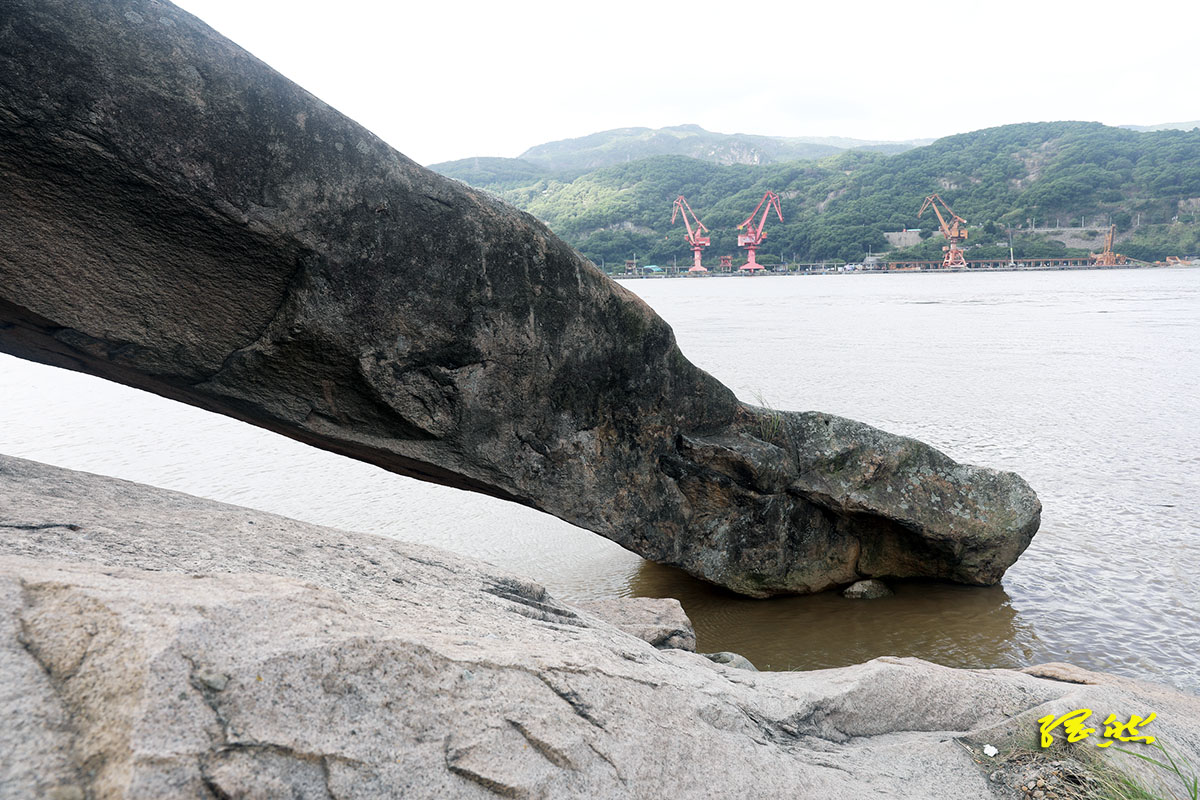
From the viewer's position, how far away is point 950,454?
12484 mm

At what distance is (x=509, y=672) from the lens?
2.85 m

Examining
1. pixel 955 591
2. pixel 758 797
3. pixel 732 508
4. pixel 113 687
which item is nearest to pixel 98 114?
pixel 113 687

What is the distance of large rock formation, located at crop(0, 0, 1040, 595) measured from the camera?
14.3ft

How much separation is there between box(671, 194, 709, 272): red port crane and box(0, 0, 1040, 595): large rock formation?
10050 cm

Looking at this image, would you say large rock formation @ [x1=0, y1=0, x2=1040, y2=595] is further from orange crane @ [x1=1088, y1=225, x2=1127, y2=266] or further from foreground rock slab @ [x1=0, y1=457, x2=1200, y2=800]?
orange crane @ [x1=1088, y1=225, x2=1127, y2=266]

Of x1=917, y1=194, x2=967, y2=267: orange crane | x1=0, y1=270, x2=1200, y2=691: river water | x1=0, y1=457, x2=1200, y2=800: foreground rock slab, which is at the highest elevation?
x1=917, y1=194, x2=967, y2=267: orange crane

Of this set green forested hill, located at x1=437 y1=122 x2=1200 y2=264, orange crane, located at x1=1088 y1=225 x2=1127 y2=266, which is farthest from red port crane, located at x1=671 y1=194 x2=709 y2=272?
orange crane, located at x1=1088 y1=225 x2=1127 y2=266

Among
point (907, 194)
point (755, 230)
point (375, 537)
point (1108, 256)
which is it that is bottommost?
point (375, 537)

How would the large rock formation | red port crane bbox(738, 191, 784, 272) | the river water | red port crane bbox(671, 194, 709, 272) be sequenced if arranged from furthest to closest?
1. red port crane bbox(738, 191, 784, 272)
2. red port crane bbox(671, 194, 709, 272)
3. the river water
4. the large rock formation

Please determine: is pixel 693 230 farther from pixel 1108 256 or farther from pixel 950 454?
pixel 950 454

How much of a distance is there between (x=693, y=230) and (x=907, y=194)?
103 feet

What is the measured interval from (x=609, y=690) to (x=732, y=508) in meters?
4.33

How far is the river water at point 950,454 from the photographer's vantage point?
278 inches

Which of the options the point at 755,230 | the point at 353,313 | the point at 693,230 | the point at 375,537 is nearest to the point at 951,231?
the point at 755,230
